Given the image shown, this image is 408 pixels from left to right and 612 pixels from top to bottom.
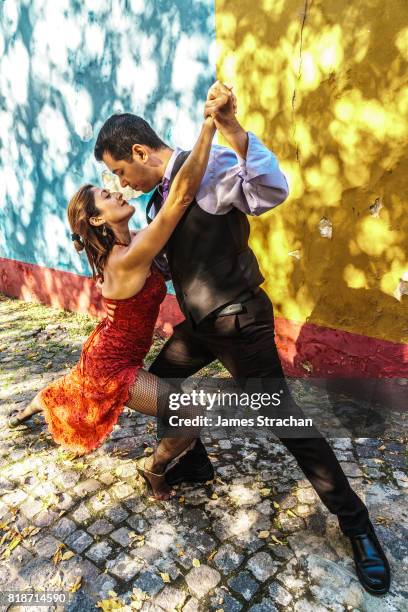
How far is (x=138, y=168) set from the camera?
2430 millimetres

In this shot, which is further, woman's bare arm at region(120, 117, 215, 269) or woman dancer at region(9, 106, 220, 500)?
woman dancer at region(9, 106, 220, 500)

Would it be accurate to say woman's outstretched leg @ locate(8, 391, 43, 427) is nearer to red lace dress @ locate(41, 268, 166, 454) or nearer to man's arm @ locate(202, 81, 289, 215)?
red lace dress @ locate(41, 268, 166, 454)

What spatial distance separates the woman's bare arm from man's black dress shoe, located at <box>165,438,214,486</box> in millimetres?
1399

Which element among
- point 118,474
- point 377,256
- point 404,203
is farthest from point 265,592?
point 404,203

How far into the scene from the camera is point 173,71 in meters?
4.72

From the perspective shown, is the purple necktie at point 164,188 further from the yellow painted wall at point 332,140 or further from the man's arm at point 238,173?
the yellow painted wall at point 332,140

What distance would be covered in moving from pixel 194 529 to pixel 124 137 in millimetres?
2146

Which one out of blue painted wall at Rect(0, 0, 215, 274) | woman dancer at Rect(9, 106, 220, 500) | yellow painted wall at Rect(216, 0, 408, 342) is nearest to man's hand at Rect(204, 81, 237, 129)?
woman dancer at Rect(9, 106, 220, 500)

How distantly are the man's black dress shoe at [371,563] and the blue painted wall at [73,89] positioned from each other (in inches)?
148

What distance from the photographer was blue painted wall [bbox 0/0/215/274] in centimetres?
465

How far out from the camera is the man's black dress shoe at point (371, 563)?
7.48 feet

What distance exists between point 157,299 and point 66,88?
426 centimetres

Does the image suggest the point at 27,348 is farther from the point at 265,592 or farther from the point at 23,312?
the point at 265,592

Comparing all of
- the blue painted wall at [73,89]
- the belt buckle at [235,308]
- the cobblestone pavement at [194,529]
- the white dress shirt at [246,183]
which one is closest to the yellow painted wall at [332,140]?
the blue painted wall at [73,89]
